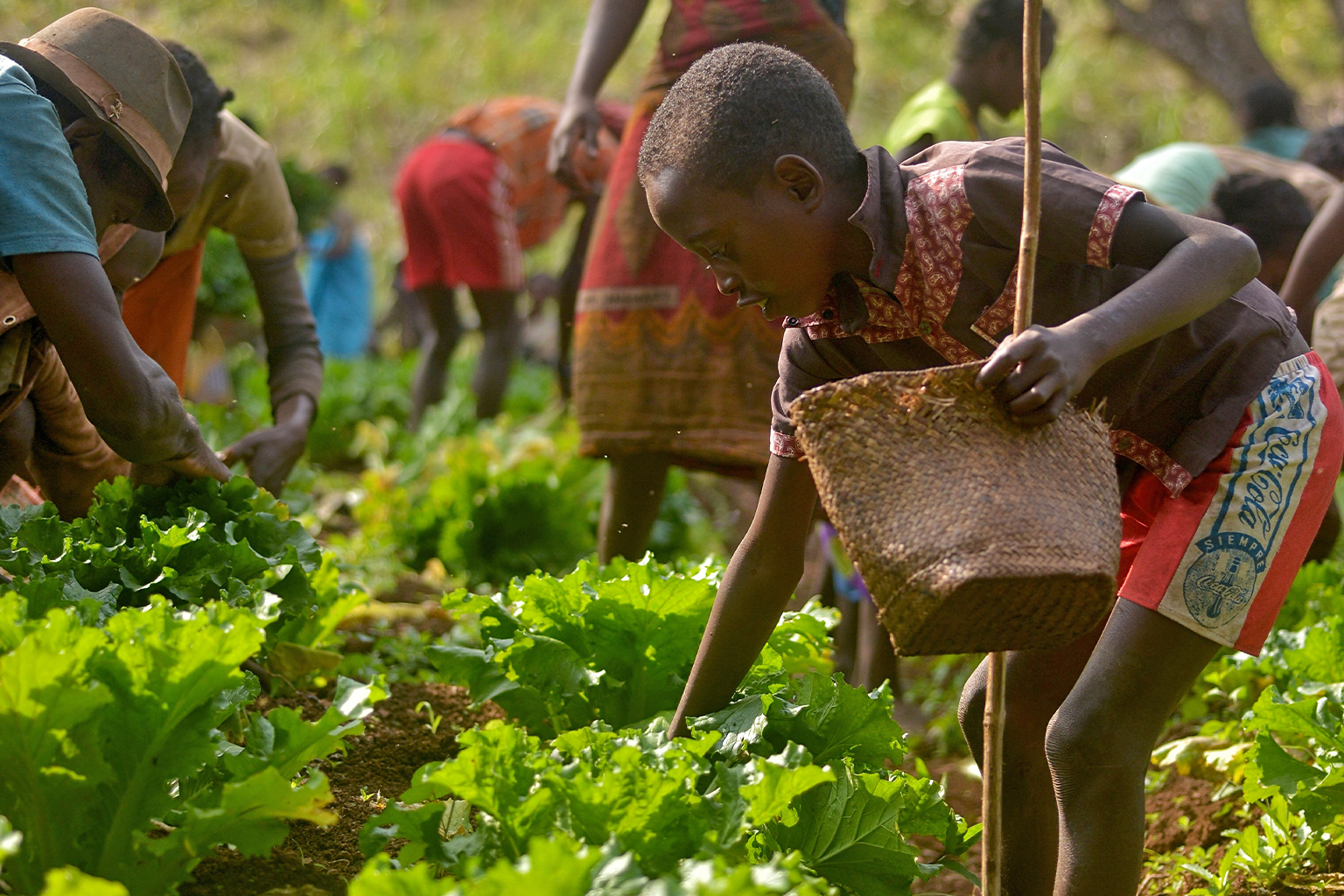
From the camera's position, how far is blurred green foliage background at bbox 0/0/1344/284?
1434 cm

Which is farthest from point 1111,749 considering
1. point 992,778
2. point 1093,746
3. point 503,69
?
point 503,69

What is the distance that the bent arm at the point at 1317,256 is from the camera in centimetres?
360

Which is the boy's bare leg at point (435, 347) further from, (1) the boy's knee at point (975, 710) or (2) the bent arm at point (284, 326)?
(1) the boy's knee at point (975, 710)

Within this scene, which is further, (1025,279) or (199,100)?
(199,100)

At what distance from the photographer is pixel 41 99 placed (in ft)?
7.52

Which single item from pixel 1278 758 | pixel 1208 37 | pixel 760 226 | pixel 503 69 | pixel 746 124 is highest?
pixel 746 124

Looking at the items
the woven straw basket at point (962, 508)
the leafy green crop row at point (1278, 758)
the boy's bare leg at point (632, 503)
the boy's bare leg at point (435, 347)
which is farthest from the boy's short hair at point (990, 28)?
the boy's bare leg at point (435, 347)

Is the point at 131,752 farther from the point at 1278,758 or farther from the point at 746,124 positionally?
the point at 1278,758

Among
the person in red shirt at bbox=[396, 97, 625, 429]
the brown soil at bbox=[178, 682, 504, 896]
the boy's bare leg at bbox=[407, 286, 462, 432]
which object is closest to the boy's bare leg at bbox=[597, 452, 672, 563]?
the brown soil at bbox=[178, 682, 504, 896]

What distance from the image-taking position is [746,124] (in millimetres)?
2123

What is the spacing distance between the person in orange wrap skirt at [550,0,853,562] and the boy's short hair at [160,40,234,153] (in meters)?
0.96

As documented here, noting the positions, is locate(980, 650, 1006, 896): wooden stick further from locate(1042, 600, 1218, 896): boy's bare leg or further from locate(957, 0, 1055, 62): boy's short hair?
locate(957, 0, 1055, 62): boy's short hair

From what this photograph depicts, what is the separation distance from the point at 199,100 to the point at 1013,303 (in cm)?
202

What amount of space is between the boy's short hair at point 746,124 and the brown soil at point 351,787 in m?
1.24
